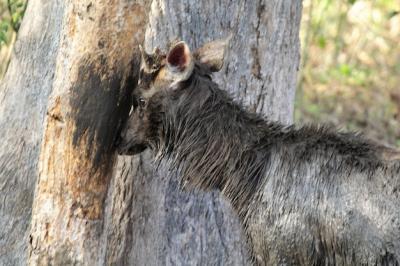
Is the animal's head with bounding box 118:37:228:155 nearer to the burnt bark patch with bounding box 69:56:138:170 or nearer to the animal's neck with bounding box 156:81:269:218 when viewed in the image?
the animal's neck with bounding box 156:81:269:218

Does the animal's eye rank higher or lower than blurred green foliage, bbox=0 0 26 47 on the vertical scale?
higher

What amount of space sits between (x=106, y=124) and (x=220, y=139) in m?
0.86

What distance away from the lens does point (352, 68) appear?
16.2 metres

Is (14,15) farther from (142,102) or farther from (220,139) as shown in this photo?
(220,139)

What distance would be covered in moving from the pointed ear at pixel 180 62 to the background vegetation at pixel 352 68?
7.67 m

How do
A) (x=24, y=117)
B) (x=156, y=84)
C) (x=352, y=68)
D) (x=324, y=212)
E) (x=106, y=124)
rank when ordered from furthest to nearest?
1. (x=352, y=68)
2. (x=24, y=117)
3. (x=156, y=84)
4. (x=106, y=124)
5. (x=324, y=212)

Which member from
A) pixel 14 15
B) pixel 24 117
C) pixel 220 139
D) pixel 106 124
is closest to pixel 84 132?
pixel 106 124

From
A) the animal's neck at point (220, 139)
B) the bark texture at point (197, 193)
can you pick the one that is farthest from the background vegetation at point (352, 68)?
the animal's neck at point (220, 139)

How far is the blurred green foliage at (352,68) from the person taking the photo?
15.0m

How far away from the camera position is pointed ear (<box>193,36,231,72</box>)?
7.02 m

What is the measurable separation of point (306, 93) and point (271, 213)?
362 inches

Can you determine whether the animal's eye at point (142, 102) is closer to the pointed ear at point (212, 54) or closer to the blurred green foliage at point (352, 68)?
the pointed ear at point (212, 54)

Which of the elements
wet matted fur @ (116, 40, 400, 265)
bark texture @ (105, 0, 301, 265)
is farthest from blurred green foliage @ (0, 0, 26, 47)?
wet matted fur @ (116, 40, 400, 265)

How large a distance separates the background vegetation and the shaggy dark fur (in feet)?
24.1
